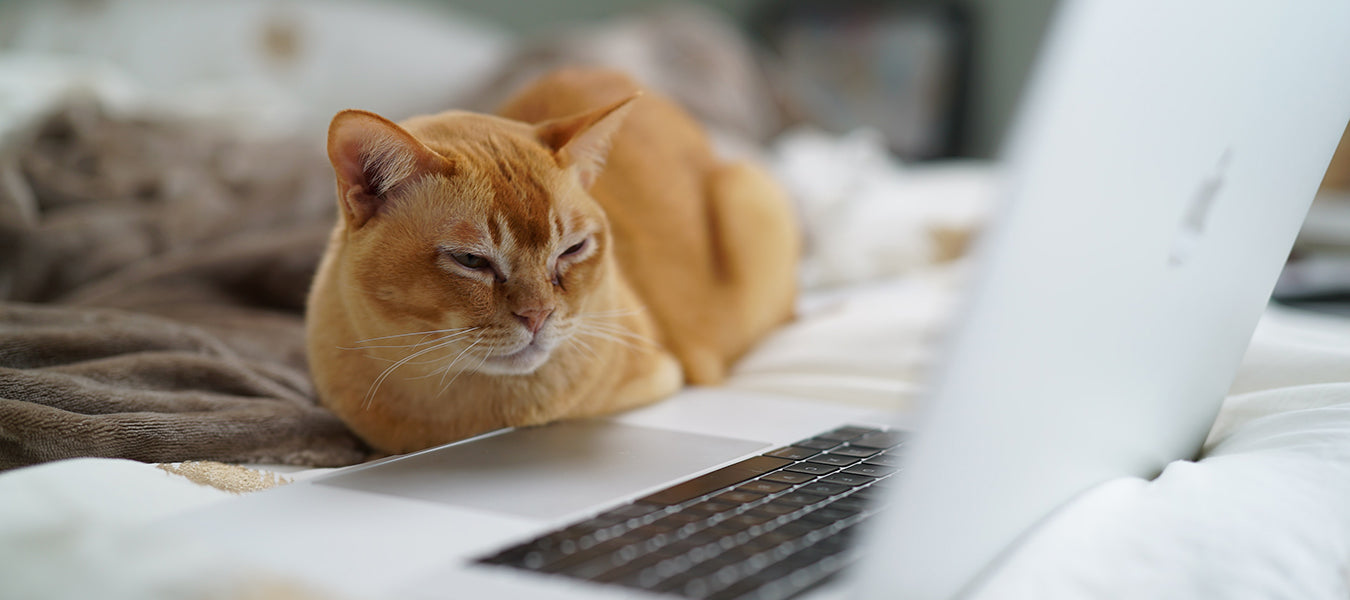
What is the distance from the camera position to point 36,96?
153 centimetres

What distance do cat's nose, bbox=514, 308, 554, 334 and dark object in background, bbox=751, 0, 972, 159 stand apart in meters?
2.72

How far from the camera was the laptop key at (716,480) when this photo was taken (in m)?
0.64

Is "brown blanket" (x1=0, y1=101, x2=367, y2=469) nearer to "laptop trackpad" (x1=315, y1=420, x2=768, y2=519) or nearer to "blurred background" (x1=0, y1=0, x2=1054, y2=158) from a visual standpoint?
"laptop trackpad" (x1=315, y1=420, x2=768, y2=519)

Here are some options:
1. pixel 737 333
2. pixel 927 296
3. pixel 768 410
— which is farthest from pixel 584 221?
pixel 927 296

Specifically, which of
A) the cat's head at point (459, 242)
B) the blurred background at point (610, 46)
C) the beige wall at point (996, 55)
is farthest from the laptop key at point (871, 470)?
the beige wall at point (996, 55)

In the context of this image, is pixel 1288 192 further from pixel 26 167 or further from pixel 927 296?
pixel 26 167

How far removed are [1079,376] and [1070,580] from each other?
13 cm

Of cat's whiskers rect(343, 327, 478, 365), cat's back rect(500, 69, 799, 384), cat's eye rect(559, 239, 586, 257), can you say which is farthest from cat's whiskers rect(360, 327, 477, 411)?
cat's back rect(500, 69, 799, 384)

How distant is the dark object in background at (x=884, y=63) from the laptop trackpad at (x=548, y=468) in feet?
8.87

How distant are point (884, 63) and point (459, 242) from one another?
2.92 metres

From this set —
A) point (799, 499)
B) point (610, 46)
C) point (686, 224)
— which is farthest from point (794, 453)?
point (610, 46)

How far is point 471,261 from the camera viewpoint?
784 millimetres

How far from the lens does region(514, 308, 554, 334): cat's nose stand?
790 mm

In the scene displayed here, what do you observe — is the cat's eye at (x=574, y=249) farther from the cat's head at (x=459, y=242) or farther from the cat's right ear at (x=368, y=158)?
the cat's right ear at (x=368, y=158)
